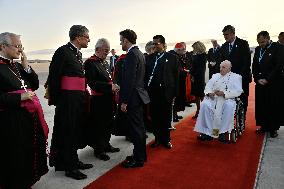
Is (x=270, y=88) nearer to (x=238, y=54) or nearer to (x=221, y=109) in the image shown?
(x=238, y=54)

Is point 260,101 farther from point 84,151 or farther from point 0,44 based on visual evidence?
point 0,44

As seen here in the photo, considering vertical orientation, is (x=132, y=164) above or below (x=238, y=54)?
below

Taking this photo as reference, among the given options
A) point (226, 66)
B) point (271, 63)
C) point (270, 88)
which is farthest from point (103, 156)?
point (271, 63)

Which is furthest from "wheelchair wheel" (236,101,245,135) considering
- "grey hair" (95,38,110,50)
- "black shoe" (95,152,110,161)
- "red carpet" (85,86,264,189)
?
"grey hair" (95,38,110,50)

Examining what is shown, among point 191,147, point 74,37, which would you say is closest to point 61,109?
point 74,37

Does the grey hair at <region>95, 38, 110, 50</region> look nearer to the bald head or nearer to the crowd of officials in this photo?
the crowd of officials

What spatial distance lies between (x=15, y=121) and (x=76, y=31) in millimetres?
1332

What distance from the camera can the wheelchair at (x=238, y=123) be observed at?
5.42 meters

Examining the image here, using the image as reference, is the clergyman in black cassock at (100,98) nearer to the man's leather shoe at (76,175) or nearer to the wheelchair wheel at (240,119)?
the man's leather shoe at (76,175)

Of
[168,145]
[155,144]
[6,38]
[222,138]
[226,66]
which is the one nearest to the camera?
[6,38]

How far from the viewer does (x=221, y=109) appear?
558 cm

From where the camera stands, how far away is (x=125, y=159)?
4656 mm

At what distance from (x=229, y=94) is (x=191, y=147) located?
1141 millimetres

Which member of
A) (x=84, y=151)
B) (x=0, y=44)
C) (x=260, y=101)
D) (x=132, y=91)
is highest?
(x=0, y=44)
